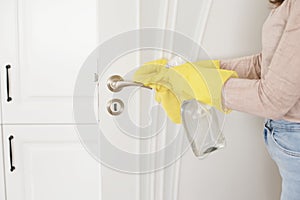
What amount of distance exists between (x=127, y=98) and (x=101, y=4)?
0.72 feet

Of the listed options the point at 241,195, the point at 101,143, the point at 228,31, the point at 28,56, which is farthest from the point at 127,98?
the point at 28,56

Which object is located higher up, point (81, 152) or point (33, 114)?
point (33, 114)

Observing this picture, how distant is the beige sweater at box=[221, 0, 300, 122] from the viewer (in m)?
0.75

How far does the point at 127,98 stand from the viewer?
39.9 inches

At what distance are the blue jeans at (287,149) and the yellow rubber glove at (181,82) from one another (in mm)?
120

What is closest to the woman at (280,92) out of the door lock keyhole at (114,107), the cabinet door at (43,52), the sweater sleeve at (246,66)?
the sweater sleeve at (246,66)

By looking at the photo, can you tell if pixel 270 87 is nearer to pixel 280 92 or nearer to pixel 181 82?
pixel 280 92

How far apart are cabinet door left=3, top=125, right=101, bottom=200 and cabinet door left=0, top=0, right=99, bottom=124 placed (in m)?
0.07

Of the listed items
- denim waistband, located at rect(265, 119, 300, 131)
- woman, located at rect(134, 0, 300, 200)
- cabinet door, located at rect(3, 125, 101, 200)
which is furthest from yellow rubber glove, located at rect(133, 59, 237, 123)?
cabinet door, located at rect(3, 125, 101, 200)

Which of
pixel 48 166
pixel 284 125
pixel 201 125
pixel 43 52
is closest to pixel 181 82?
pixel 201 125

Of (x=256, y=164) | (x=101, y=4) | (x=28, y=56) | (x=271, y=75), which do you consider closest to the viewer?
(x=271, y=75)

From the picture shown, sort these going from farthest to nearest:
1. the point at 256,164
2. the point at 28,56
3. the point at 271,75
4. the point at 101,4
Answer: the point at 28,56 < the point at 256,164 < the point at 101,4 < the point at 271,75

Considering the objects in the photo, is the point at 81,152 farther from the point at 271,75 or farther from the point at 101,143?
the point at 271,75

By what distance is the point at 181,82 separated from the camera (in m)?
0.87
